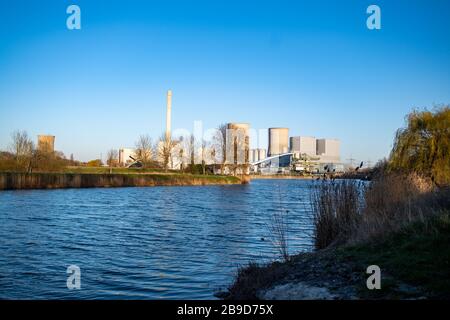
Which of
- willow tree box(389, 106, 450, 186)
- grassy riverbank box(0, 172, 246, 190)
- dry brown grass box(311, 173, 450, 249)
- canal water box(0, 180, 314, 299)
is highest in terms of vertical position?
willow tree box(389, 106, 450, 186)

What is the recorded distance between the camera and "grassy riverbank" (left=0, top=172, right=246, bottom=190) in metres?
38.7

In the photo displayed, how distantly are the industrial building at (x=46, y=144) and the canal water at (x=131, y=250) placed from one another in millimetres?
26346

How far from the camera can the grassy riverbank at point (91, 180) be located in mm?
38656

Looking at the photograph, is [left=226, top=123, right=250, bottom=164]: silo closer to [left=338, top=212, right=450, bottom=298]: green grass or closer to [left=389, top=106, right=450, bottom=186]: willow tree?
[left=389, top=106, right=450, bottom=186]: willow tree

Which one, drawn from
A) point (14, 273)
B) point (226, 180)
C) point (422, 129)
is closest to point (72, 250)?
point (14, 273)

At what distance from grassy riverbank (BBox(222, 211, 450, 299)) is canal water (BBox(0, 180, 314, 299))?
1271 mm

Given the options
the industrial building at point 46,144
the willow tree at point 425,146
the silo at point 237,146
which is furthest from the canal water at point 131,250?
the silo at point 237,146

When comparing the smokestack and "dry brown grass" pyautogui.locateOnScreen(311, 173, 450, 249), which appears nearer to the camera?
"dry brown grass" pyautogui.locateOnScreen(311, 173, 450, 249)

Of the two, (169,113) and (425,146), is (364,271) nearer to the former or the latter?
(425,146)

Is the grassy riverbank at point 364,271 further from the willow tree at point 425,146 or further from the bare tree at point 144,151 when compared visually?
the bare tree at point 144,151

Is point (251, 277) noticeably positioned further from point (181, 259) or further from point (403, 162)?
point (403, 162)

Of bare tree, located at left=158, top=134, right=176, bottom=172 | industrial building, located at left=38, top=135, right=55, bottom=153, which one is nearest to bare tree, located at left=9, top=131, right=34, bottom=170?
industrial building, located at left=38, top=135, right=55, bottom=153
